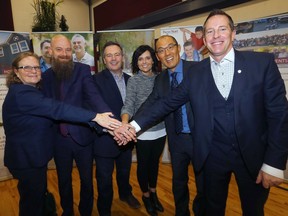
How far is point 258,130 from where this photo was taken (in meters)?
1.43

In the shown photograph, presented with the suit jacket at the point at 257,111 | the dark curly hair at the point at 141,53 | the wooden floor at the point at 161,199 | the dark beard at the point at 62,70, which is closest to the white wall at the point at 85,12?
the dark curly hair at the point at 141,53

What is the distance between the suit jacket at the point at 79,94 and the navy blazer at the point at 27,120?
0.22 metres

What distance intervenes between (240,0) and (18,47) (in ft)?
10.8

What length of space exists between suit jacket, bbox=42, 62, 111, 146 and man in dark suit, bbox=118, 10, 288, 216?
90 centimetres

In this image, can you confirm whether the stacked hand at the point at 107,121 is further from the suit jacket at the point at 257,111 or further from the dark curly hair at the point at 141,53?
the suit jacket at the point at 257,111

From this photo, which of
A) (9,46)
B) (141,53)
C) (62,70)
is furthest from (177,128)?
(9,46)

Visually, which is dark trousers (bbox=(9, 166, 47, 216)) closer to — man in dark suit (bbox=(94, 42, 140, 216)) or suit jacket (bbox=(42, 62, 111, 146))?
suit jacket (bbox=(42, 62, 111, 146))

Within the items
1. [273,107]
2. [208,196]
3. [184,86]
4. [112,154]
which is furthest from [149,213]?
[273,107]

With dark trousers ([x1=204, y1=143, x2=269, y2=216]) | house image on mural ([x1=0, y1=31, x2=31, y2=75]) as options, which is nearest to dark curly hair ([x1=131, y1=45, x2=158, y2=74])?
dark trousers ([x1=204, y1=143, x2=269, y2=216])

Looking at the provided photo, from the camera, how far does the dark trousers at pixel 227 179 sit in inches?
59.3

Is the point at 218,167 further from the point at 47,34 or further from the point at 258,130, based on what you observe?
the point at 47,34

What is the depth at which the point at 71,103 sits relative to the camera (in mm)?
2043

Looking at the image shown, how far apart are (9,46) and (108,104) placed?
86.6 inches

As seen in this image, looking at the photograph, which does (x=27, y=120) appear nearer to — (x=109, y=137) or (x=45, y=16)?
(x=109, y=137)
